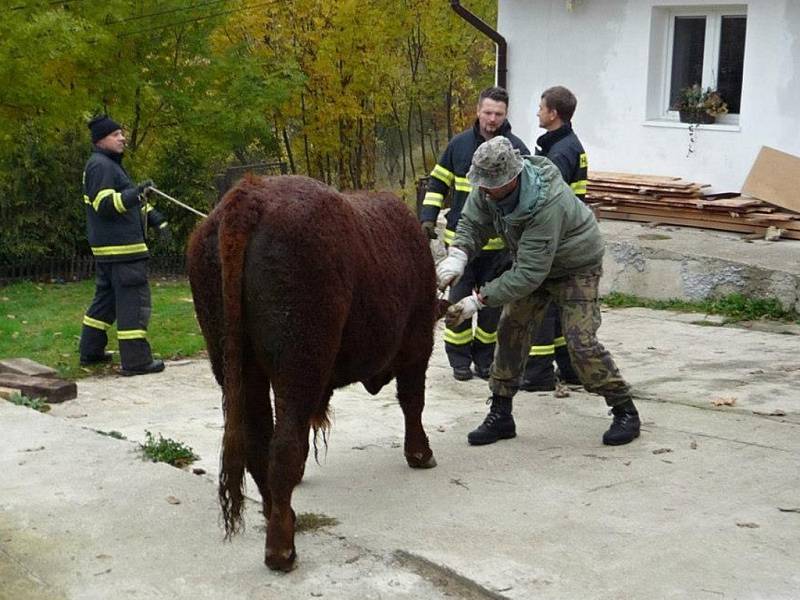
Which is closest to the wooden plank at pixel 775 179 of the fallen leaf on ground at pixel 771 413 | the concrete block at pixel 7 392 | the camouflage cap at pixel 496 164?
the fallen leaf on ground at pixel 771 413

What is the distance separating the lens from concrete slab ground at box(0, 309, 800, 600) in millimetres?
4926

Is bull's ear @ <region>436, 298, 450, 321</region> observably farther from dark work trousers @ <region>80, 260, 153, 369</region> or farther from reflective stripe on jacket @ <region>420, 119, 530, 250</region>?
dark work trousers @ <region>80, 260, 153, 369</region>

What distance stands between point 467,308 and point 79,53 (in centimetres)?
1012

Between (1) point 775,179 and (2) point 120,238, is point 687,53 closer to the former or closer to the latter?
(1) point 775,179

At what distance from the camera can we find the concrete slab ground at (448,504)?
16.2 ft

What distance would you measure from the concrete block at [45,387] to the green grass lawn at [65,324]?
2.85 ft

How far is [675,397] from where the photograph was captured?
8.07 metres

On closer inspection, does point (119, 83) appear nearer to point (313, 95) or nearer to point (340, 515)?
point (313, 95)

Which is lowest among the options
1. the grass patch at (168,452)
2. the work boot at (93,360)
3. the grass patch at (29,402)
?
the work boot at (93,360)

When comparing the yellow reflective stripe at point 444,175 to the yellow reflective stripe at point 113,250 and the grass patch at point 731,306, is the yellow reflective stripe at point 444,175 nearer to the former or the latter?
the yellow reflective stripe at point 113,250

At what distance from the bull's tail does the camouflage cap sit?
155cm

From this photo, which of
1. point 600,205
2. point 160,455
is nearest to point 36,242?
point 600,205

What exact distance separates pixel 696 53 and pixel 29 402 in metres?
8.68

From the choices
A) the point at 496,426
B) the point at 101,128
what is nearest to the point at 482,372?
the point at 496,426
